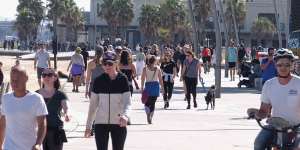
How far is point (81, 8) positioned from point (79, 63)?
9980cm

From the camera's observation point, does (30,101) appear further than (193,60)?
No

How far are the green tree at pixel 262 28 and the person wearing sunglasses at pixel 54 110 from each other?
339ft

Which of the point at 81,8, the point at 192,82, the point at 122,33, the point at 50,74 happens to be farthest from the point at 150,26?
the point at 50,74

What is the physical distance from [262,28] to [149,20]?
559 inches

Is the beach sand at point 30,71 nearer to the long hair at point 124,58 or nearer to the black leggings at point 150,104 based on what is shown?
the long hair at point 124,58

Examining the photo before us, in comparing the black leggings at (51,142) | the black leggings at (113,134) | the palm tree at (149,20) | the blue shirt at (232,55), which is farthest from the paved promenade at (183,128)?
the palm tree at (149,20)

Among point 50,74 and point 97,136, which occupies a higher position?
point 50,74

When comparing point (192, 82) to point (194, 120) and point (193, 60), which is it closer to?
point (193, 60)

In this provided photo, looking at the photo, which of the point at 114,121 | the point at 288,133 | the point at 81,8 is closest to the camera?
the point at 288,133

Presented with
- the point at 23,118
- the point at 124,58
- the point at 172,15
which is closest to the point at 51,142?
the point at 23,118

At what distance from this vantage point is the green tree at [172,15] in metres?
115

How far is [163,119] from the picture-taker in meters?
20.1

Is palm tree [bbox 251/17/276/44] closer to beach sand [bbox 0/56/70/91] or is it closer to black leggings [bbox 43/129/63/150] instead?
beach sand [bbox 0/56/70/91]

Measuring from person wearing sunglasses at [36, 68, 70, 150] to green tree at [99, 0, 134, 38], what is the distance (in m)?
107
